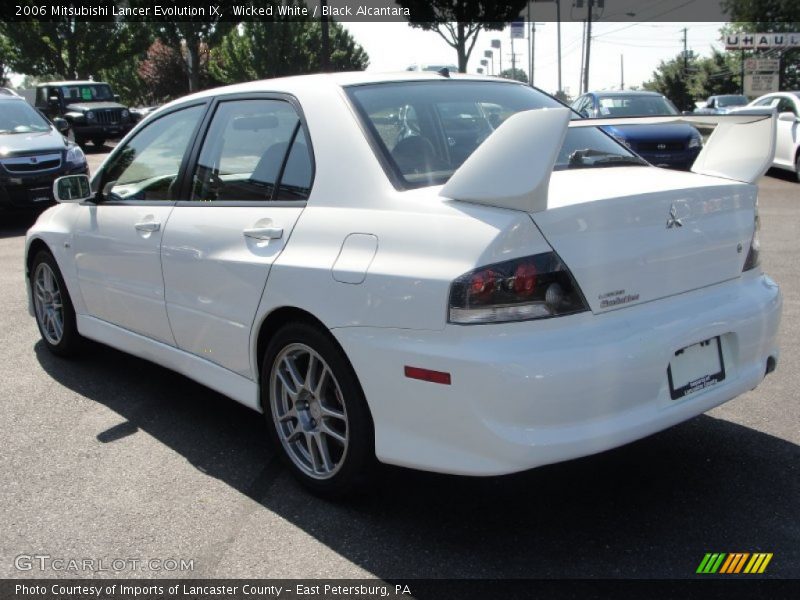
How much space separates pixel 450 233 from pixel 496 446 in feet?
2.32

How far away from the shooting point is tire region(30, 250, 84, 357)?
17.0 feet

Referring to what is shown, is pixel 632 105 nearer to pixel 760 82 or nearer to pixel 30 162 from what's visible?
pixel 30 162

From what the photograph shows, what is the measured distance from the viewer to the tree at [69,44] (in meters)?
39.6

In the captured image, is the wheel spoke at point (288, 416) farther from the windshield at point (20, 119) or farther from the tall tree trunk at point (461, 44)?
the tall tree trunk at point (461, 44)

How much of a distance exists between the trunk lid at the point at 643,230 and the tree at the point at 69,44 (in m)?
41.2

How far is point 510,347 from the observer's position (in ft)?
8.70

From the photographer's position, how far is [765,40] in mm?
47656

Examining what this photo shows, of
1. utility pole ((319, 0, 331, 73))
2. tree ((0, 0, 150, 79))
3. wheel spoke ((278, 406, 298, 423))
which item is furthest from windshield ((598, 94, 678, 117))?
tree ((0, 0, 150, 79))

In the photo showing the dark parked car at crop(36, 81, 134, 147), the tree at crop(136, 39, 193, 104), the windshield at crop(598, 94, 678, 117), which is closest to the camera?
the windshield at crop(598, 94, 678, 117)

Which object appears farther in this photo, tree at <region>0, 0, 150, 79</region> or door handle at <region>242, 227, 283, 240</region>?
tree at <region>0, 0, 150, 79</region>

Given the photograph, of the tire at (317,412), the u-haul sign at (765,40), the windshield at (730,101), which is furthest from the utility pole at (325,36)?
the u-haul sign at (765,40)

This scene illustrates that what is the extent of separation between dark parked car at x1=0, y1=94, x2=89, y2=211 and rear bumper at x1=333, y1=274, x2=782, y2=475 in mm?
9937

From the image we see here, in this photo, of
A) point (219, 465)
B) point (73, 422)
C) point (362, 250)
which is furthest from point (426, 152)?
point (73, 422)

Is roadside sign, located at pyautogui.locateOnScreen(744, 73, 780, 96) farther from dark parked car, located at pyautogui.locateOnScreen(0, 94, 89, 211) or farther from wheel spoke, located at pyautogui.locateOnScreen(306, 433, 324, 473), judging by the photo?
wheel spoke, located at pyautogui.locateOnScreen(306, 433, 324, 473)
